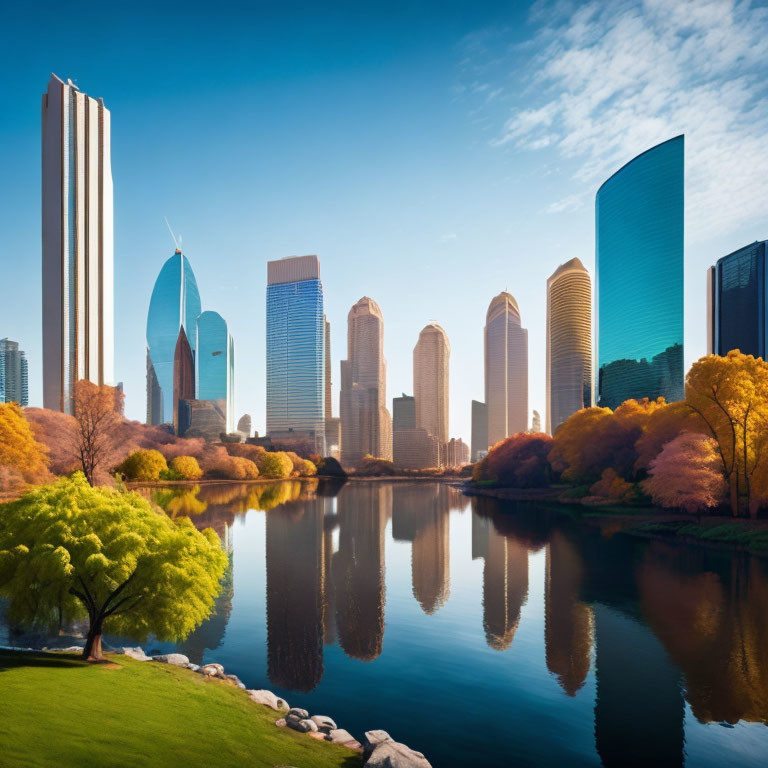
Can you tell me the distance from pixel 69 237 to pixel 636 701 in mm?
102347

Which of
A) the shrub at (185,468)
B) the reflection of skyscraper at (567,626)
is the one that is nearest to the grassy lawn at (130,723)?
the reflection of skyscraper at (567,626)

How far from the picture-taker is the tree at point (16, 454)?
43250mm

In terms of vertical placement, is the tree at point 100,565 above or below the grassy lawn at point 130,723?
above

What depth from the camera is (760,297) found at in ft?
407

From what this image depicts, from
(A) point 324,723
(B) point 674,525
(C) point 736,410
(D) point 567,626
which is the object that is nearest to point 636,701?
(D) point 567,626

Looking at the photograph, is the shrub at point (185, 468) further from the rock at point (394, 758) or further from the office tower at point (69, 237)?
the rock at point (394, 758)

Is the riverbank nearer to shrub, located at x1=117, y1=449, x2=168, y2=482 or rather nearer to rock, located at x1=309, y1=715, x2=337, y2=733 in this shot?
rock, located at x1=309, y1=715, x2=337, y2=733

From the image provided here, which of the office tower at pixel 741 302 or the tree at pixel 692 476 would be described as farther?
the office tower at pixel 741 302

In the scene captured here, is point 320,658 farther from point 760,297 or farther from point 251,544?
point 760,297

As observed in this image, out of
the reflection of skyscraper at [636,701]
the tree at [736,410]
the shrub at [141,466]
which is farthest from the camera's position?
the shrub at [141,466]

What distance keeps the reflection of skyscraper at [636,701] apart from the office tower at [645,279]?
121 metres

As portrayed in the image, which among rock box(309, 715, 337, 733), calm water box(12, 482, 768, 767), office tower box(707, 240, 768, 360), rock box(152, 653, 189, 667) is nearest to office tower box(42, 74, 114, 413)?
calm water box(12, 482, 768, 767)

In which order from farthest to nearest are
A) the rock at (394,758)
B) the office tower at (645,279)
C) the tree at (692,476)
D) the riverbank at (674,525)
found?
the office tower at (645,279) → the tree at (692,476) → the riverbank at (674,525) → the rock at (394,758)

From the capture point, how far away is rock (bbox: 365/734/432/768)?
1162 cm
